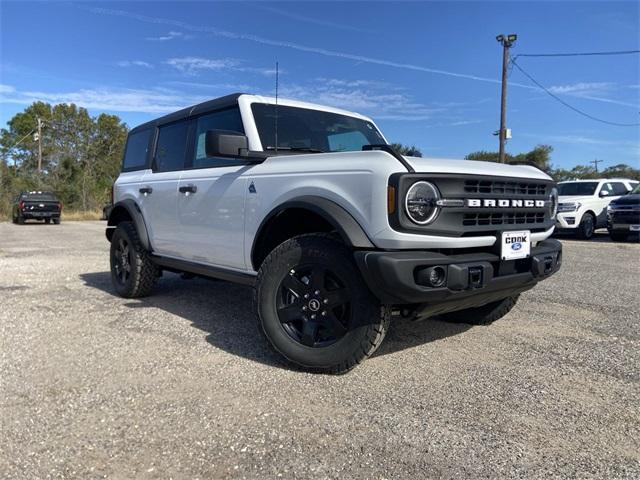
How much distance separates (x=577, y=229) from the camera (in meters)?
14.2

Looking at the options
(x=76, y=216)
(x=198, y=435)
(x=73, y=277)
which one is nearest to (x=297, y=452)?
Answer: (x=198, y=435)

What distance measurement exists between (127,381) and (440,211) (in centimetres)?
218

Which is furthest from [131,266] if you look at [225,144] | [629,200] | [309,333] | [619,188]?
[619,188]

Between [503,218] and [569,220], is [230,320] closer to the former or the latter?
[503,218]

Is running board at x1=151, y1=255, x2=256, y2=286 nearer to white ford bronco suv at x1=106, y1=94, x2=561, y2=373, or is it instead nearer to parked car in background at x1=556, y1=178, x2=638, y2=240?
white ford bronco suv at x1=106, y1=94, x2=561, y2=373

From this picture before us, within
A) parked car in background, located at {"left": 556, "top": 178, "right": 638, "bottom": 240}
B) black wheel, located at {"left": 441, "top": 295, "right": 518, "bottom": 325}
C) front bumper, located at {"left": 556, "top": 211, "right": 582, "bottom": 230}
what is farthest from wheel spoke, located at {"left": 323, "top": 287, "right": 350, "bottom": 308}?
front bumper, located at {"left": 556, "top": 211, "right": 582, "bottom": 230}

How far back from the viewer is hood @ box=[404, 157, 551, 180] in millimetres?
2908

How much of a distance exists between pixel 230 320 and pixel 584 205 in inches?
503

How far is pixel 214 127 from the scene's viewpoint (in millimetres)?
4430

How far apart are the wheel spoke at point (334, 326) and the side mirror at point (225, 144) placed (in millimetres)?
1343

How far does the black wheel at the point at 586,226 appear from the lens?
14180 mm

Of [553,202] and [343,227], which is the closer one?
[343,227]

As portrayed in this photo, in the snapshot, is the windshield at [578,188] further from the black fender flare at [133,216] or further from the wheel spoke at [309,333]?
the wheel spoke at [309,333]

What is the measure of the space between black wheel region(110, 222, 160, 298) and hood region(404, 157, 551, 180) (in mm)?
3490
